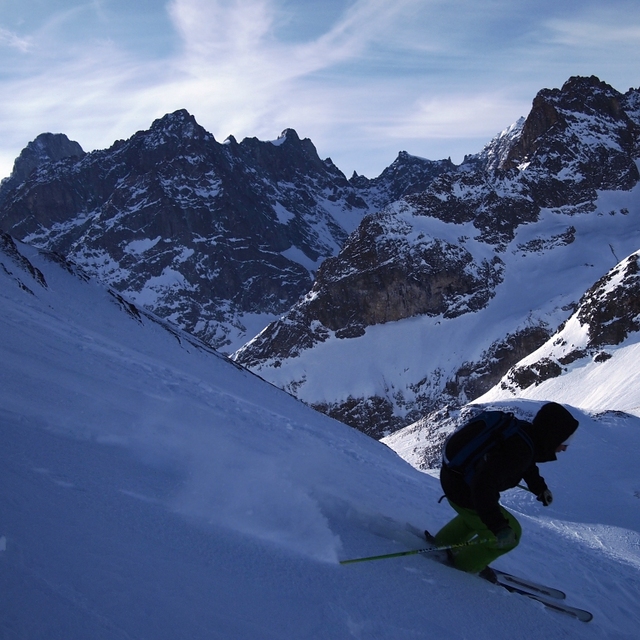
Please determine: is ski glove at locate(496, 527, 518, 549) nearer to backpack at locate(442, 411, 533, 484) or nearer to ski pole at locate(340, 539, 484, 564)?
ski pole at locate(340, 539, 484, 564)

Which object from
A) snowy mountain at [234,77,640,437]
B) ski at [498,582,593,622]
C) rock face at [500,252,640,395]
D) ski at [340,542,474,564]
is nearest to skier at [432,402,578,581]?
ski at [340,542,474,564]

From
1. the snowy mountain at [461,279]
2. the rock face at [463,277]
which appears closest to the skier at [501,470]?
the rock face at [463,277]

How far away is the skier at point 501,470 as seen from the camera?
5.05m

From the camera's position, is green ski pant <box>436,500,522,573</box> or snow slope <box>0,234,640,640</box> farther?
green ski pant <box>436,500,522,573</box>

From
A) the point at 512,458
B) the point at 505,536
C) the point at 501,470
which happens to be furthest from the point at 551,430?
the point at 505,536

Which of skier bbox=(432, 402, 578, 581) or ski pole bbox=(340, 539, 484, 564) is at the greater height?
skier bbox=(432, 402, 578, 581)

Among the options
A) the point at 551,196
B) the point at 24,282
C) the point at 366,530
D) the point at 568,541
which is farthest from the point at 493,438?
the point at 551,196

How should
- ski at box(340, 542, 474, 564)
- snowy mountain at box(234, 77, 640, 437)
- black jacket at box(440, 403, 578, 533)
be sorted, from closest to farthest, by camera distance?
ski at box(340, 542, 474, 564) → black jacket at box(440, 403, 578, 533) → snowy mountain at box(234, 77, 640, 437)

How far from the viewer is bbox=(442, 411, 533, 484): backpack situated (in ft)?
16.8

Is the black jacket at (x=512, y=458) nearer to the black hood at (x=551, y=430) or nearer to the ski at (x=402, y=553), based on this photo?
the black hood at (x=551, y=430)

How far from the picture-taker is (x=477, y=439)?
5207 millimetres

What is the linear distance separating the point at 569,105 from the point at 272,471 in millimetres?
181221

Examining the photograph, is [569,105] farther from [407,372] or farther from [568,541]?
[568,541]

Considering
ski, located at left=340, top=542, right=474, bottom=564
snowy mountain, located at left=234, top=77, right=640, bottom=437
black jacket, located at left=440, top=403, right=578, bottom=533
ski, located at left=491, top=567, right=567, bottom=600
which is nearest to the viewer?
ski, located at left=340, top=542, right=474, bottom=564
